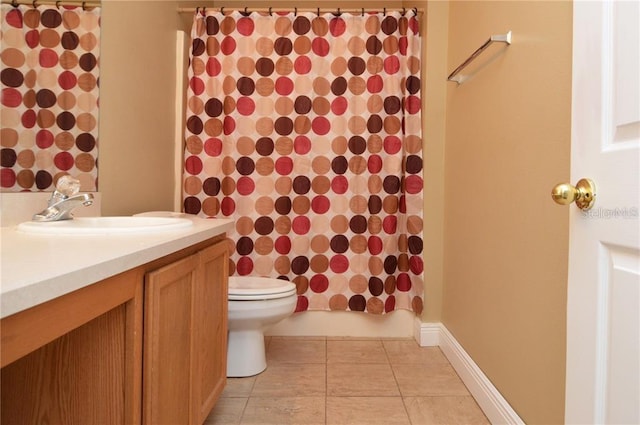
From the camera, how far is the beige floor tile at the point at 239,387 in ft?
5.36

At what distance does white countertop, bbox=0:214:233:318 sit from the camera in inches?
19.9

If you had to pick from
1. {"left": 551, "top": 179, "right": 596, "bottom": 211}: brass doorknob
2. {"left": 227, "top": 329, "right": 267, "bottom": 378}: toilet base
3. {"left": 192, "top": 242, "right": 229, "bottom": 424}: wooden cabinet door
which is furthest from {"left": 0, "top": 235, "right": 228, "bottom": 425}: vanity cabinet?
{"left": 551, "top": 179, "right": 596, "bottom": 211}: brass doorknob

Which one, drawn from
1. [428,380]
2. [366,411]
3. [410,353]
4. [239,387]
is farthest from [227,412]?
[410,353]

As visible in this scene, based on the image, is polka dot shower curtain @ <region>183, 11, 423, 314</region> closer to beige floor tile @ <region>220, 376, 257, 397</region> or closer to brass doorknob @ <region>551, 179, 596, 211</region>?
beige floor tile @ <region>220, 376, 257, 397</region>

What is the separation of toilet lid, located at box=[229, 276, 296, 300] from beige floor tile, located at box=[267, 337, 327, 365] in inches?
16.8

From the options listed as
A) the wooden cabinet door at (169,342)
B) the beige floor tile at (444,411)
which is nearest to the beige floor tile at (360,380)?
the beige floor tile at (444,411)

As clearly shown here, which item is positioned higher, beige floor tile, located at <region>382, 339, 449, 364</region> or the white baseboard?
the white baseboard

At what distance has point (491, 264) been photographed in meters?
1.49

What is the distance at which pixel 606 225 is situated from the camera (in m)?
0.64

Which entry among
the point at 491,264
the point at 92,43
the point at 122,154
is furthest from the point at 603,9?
the point at 122,154

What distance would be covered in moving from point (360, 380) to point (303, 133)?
4.59 feet

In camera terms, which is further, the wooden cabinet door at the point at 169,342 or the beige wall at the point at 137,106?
the beige wall at the point at 137,106

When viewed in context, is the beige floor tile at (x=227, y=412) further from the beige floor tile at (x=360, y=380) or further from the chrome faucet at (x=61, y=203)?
the chrome faucet at (x=61, y=203)

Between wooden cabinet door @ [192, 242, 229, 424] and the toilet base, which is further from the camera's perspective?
the toilet base
